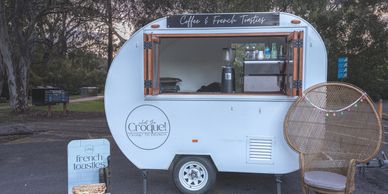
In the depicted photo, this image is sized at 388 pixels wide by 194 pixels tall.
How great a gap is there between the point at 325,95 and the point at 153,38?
2388 millimetres

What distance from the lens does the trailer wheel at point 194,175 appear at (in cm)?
529

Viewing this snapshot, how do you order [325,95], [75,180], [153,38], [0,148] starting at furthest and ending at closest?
[0,148] → [153,38] → [325,95] → [75,180]

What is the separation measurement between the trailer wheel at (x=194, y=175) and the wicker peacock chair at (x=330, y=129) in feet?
3.92

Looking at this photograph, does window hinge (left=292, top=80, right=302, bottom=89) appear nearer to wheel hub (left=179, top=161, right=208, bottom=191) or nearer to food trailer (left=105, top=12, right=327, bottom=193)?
food trailer (left=105, top=12, right=327, bottom=193)

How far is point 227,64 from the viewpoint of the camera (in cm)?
651

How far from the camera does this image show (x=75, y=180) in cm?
453

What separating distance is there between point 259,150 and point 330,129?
37.9 inches

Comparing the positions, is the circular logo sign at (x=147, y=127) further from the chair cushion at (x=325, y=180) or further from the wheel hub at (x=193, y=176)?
the chair cushion at (x=325, y=180)

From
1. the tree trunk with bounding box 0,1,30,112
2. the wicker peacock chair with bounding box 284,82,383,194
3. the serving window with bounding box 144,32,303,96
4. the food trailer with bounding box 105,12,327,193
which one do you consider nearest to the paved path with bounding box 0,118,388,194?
the food trailer with bounding box 105,12,327,193

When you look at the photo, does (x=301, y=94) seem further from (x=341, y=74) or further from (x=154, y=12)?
(x=341, y=74)

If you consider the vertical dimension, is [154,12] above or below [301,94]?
above

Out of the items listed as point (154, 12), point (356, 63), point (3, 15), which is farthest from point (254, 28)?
point (356, 63)

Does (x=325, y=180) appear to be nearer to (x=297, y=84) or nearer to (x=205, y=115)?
(x=297, y=84)

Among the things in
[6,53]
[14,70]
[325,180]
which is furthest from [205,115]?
[14,70]
